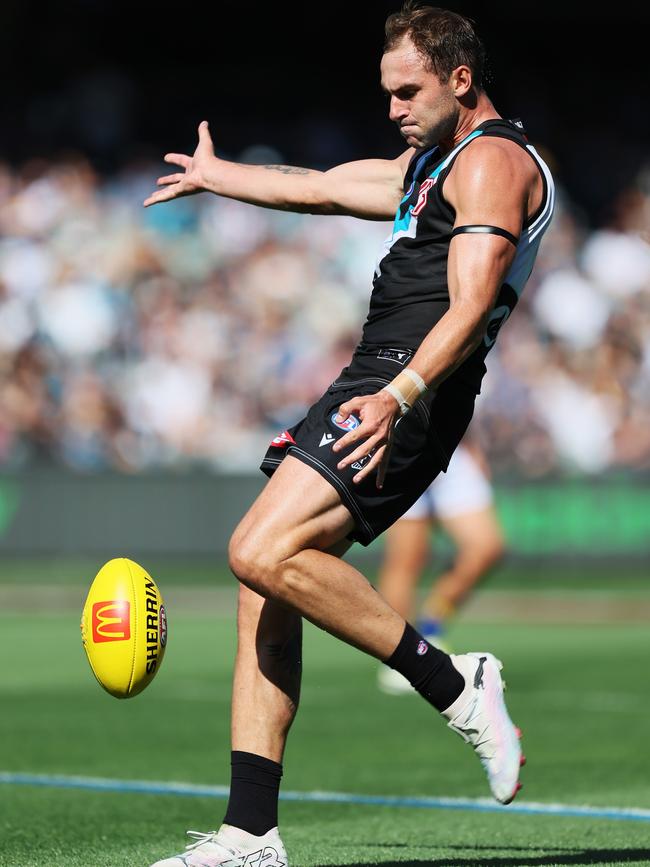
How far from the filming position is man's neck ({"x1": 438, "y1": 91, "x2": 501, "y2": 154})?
224 inches

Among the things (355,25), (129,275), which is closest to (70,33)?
(355,25)

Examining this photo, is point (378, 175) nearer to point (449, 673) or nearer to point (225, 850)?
point (449, 673)

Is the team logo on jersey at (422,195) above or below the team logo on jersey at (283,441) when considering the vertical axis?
above

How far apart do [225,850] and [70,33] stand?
24.9 m

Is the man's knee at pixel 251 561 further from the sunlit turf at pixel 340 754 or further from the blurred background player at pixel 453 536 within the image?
the blurred background player at pixel 453 536

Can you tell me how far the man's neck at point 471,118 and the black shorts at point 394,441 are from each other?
75 cm

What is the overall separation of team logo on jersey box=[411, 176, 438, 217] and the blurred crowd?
1369 cm

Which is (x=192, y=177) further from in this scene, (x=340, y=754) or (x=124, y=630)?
(x=340, y=754)

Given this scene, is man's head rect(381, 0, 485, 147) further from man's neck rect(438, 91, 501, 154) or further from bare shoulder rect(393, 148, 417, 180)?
bare shoulder rect(393, 148, 417, 180)

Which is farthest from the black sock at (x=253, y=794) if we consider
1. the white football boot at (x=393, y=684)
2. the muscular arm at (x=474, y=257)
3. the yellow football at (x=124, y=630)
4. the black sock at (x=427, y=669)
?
the white football boot at (x=393, y=684)

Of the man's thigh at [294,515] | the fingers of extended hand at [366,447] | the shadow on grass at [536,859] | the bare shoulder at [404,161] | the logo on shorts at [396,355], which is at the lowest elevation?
the shadow on grass at [536,859]

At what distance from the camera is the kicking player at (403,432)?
210 inches

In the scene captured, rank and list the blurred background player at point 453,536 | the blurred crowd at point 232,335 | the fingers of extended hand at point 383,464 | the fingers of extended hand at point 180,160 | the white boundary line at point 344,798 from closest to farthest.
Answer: the fingers of extended hand at point 383,464 < the fingers of extended hand at point 180,160 < the white boundary line at point 344,798 < the blurred background player at point 453,536 < the blurred crowd at point 232,335

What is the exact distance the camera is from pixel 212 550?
20734 millimetres
